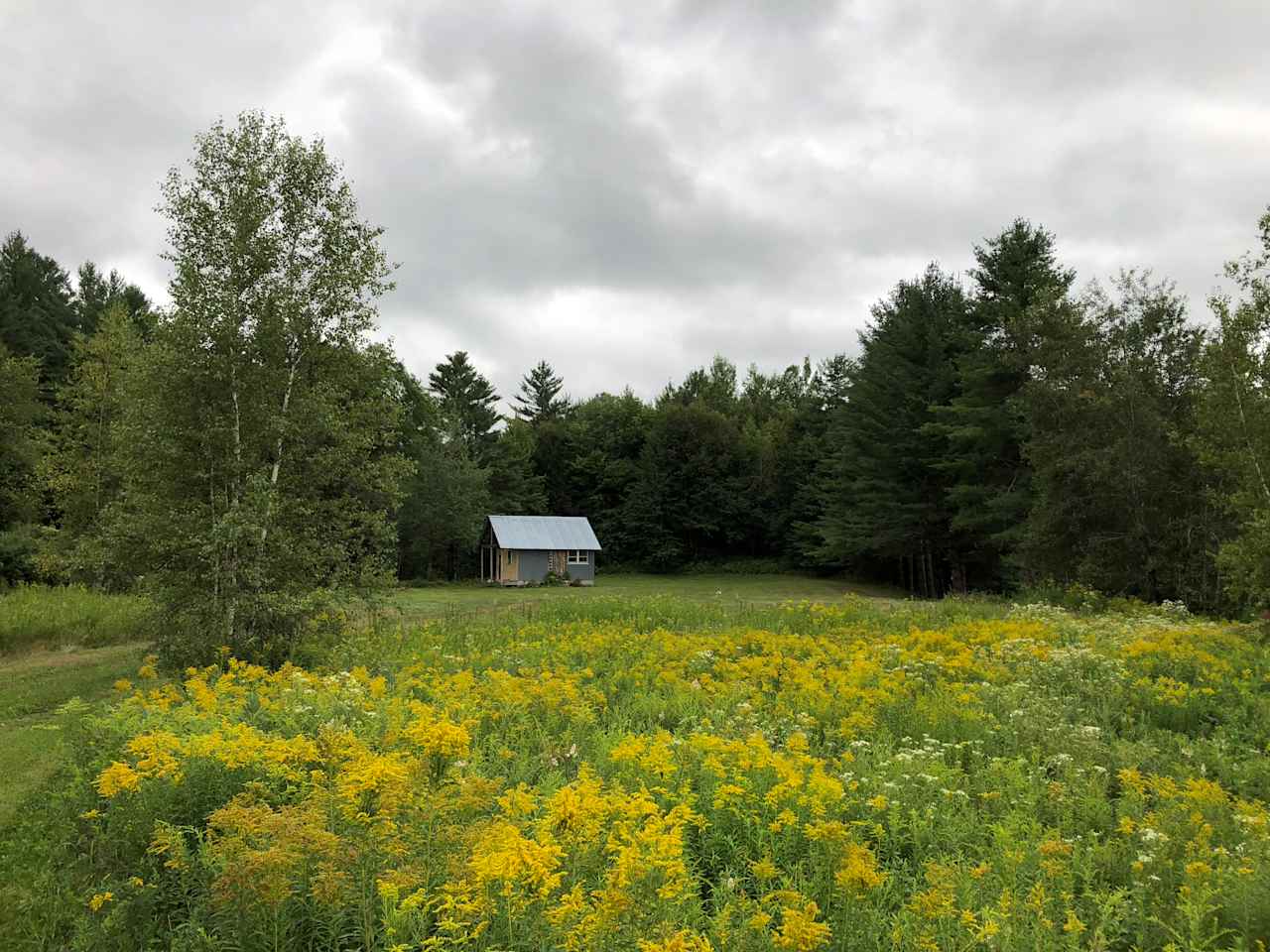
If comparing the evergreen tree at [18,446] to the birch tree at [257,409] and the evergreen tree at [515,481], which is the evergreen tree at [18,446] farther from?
the evergreen tree at [515,481]

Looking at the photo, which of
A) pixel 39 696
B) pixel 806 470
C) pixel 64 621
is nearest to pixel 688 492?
pixel 806 470

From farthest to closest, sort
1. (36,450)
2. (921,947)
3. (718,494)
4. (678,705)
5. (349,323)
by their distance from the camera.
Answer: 1. (718,494)
2. (36,450)
3. (349,323)
4. (678,705)
5. (921,947)

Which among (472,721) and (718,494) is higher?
(718,494)

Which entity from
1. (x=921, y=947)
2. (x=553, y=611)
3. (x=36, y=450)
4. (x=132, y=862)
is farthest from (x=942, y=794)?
(x=36, y=450)

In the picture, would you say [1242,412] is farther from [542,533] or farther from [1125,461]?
[542,533]

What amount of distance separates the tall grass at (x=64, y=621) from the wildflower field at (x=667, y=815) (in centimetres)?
887

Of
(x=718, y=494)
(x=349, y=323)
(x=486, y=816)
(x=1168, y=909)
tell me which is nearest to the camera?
(x=1168, y=909)

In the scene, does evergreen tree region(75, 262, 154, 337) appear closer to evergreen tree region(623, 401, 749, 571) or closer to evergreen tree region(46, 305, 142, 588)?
evergreen tree region(46, 305, 142, 588)

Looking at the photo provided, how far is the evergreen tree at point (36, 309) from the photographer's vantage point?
120 ft

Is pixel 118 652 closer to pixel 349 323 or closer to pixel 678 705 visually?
pixel 349 323

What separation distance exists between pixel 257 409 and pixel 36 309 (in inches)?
1481

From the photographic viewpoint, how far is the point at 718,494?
47.1 metres

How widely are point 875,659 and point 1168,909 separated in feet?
16.2

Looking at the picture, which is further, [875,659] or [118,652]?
[118,652]
